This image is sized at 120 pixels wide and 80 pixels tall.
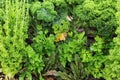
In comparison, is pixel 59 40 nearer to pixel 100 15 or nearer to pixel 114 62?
pixel 100 15

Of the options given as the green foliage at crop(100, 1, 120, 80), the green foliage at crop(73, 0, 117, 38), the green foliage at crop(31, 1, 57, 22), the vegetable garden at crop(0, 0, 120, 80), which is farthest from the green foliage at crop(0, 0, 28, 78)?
the green foliage at crop(100, 1, 120, 80)

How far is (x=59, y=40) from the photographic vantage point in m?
4.89

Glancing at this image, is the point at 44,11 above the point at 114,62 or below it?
above

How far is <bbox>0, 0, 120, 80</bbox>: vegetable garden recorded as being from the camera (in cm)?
454

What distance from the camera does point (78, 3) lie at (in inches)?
191

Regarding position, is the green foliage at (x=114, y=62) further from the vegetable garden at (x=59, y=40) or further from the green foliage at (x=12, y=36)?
the green foliage at (x=12, y=36)

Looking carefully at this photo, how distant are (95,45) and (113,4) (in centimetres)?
55

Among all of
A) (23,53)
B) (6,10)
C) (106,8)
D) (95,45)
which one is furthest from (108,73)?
(6,10)

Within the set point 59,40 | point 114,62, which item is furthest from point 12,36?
point 114,62

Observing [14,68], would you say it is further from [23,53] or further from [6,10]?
[6,10]

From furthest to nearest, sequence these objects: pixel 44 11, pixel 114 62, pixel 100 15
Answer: pixel 44 11
pixel 100 15
pixel 114 62

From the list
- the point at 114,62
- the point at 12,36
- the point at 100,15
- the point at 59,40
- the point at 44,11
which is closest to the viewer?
the point at 114,62

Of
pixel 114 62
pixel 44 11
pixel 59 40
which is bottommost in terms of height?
pixel 114 62

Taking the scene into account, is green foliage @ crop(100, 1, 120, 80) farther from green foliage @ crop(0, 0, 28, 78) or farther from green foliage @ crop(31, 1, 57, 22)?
green foliage @ crop(0, 0, 28, 78)
